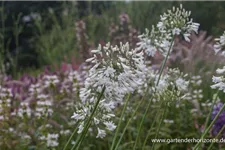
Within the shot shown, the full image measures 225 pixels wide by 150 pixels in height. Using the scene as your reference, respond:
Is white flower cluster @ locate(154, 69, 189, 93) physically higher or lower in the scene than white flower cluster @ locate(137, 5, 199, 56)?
lower

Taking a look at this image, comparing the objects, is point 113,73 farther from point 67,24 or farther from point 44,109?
point 67,24

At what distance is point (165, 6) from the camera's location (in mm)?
8711

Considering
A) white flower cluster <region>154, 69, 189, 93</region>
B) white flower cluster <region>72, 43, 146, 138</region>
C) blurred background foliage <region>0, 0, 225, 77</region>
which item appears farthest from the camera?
blurred background foliage <region>0, 0, 225, 77</region>

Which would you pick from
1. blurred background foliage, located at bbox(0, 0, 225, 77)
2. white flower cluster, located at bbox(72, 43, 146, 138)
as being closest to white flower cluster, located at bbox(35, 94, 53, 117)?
white flower cluster, located at bbox(72, 43, 146, 138)

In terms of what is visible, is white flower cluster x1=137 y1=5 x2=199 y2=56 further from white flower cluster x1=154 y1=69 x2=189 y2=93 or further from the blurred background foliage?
the blurred background foliage

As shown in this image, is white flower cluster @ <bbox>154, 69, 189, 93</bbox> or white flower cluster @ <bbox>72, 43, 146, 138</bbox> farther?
white flower cluster @ <bbox>154, 69, 189, 93</bbox>

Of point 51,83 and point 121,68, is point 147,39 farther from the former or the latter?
point 51,83

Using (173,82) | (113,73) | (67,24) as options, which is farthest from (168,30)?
(67,24)

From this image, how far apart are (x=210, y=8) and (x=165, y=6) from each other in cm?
101

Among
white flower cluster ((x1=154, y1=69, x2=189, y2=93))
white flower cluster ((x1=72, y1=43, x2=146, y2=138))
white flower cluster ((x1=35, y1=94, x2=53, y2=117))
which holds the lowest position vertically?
white flower cluster ((x1=35, y1=94, x2=53, y2=117))

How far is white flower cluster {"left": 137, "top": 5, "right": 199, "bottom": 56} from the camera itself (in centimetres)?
231

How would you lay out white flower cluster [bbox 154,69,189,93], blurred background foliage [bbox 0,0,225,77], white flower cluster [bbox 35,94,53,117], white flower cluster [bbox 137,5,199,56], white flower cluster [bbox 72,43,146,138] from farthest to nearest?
blurred background foliage [bbox 0,0,225,77] < white flower cluster [bbox 35,94,53,117] < white flower cluster [bbox 154,69,189,93] < white flower cluster [bbox 137,5,199,56] < white flower cluster [bbox 72,43,146,138]

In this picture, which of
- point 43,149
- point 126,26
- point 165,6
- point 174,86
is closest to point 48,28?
point 165,6

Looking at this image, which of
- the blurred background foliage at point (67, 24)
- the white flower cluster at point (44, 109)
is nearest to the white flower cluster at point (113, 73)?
the white flower cluster at point (44, 109)
